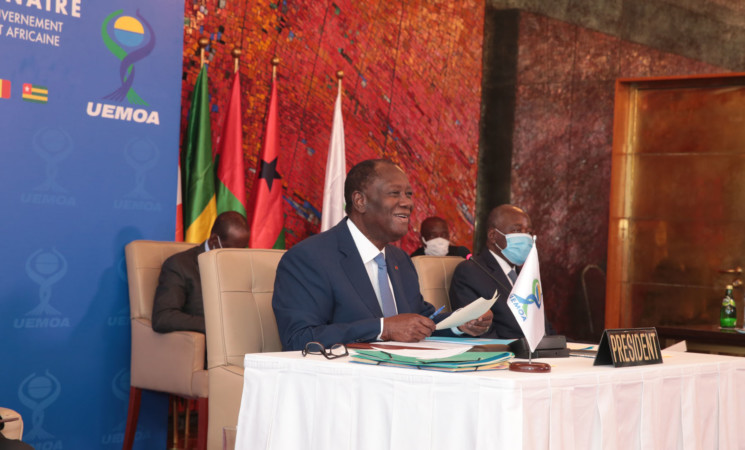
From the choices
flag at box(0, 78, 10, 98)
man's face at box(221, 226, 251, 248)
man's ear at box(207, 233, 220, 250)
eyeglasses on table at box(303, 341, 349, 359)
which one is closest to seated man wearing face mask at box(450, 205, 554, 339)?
man's face at box(221, 226, 251, 248)

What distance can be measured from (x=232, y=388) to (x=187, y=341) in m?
1.43

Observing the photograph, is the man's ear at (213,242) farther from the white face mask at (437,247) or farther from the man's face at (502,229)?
the white face mask at (437,247)

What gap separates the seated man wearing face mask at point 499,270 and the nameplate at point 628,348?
1495mm

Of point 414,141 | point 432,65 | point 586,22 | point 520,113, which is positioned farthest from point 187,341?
point 586,22

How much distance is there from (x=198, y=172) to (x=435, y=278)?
1.77 metres

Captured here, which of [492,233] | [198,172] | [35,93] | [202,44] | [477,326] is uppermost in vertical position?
[202,44]

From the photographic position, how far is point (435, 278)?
4.09 metres

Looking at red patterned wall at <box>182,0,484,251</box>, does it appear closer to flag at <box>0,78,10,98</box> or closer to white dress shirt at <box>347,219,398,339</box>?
flag at <box>0,78,10,98</box>

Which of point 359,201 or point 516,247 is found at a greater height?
point 359,201

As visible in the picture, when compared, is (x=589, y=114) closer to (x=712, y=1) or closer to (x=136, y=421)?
(x=712, y=1)

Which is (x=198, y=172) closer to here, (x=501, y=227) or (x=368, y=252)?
(x=501, y=227)

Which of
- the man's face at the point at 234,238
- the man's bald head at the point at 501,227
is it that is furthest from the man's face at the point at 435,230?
the man's bald head at the point at 501,227

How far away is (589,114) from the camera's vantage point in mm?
7520

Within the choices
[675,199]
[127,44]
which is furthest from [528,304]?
[675,199]
